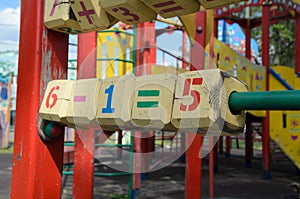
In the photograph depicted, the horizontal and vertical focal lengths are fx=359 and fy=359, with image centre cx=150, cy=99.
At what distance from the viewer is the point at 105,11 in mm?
793

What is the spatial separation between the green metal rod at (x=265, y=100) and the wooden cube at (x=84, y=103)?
0.30 m

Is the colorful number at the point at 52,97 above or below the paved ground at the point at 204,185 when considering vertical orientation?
above

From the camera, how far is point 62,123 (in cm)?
88

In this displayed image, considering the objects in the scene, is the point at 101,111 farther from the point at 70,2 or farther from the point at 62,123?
the point at 70,2

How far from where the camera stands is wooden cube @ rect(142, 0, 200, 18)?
694 mm

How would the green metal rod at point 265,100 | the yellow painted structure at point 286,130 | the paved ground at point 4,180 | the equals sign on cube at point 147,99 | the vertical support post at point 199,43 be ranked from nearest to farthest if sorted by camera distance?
the green metal rod at point 265,100
the equals sign on cube at point 147,99
the vertical support post at point 199,43
the paved ground at point 4,180
the yellow painted structure at point 286,130

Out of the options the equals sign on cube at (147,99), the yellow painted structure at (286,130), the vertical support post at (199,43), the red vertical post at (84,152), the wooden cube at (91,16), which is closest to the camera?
the equals sign on cube at (147,99)

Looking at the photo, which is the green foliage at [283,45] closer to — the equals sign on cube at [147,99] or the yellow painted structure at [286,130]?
the yellow painted structure at [286,130]

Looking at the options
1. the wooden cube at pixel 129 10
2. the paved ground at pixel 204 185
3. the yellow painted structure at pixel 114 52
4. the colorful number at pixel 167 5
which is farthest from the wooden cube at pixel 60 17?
the yellow painted structure at pixel 114 52

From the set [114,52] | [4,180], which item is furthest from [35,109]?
[114,52]

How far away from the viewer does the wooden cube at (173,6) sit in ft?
2.28

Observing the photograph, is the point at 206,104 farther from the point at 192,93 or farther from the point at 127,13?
the point at 127,13

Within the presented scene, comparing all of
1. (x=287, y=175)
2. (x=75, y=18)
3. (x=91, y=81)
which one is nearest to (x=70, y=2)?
(x=75, y=18)

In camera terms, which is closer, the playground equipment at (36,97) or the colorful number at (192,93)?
the colorful number at (192,93)
